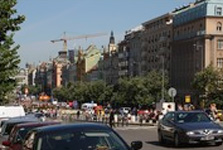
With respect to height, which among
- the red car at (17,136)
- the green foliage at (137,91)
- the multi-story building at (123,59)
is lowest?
the green foliage at (137,91)

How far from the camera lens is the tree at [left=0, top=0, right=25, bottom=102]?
2765 cm

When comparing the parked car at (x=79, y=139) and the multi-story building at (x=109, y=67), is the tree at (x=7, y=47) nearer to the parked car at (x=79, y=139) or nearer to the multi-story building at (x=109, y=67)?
the parked car at (x=79, y=139)

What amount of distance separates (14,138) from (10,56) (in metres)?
13.7

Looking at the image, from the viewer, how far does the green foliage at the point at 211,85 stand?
87.1m

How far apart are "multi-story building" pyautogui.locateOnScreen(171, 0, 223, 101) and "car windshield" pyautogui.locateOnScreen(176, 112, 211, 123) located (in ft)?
272

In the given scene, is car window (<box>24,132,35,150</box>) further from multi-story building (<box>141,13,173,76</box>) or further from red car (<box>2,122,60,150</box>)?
multi-story building (<box>141,13,173,76</box>)

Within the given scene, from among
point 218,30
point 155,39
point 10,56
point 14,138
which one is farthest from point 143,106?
point 14,138

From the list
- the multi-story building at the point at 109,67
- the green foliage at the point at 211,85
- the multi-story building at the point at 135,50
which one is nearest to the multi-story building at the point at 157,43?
the multi-story building at the point at 135,50

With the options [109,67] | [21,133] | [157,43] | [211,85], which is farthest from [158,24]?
[21,133]

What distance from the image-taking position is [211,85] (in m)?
88.0

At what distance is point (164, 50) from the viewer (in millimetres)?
128000

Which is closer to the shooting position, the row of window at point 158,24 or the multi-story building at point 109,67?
the row of window at point 158,24

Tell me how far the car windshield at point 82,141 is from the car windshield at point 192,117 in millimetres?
14423

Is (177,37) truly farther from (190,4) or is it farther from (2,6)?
(2,6)
